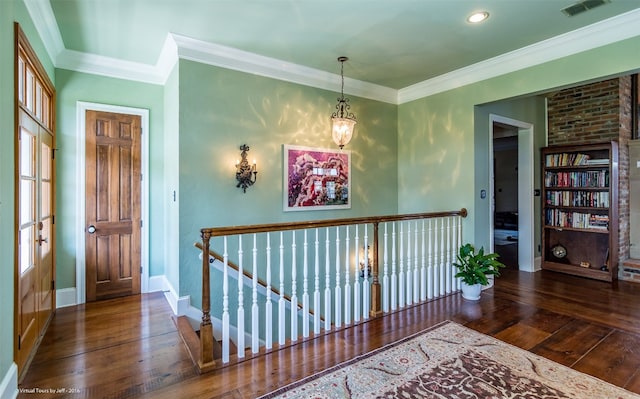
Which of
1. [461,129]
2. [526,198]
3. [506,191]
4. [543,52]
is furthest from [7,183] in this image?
[506,191]

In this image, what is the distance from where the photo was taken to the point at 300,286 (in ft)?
13.8

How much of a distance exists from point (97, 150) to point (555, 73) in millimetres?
5219

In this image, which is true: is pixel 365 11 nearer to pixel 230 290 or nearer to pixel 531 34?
pixel 531 34

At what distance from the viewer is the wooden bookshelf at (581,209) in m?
4.61

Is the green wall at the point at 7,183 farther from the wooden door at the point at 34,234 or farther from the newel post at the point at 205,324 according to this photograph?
the newel post at the point at 205,324

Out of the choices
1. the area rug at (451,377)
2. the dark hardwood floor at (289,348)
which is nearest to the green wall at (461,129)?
the dark hardwood floor at (289,348)

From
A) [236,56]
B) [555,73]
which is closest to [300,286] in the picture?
[236,56]

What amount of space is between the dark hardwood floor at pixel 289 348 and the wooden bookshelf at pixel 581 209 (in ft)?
2.80

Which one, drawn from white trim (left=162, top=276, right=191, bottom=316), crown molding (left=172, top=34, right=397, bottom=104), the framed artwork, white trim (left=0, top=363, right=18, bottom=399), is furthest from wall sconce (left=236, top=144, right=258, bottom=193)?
white trim (left=0, top=363, right=18, bottom=399)

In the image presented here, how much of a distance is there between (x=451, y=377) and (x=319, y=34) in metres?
3.15

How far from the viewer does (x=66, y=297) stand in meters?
3.69

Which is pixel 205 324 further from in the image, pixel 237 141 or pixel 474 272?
pixel 474 272

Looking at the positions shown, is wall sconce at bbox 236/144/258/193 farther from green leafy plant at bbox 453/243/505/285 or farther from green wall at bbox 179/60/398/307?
green leafy plant at bbox 453/243/505/285

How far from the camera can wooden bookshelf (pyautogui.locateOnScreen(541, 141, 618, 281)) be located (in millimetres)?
4609
